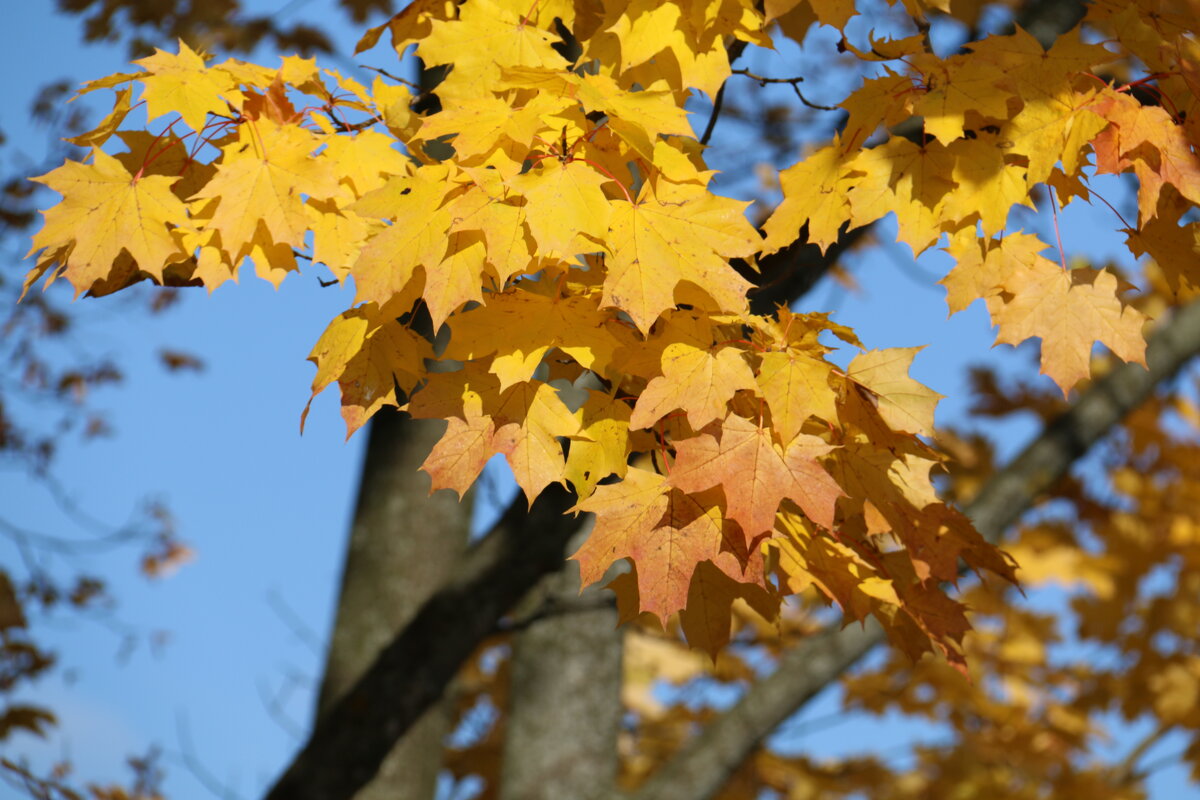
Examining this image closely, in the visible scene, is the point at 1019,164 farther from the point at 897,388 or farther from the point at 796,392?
the point at 796,392

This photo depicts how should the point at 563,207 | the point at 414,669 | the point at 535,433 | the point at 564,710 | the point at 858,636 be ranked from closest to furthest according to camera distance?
1. the point at 563,207
2. the point at 535,433
3. the point at 414,669
4. the point at 858,636
5. the point at 564,710

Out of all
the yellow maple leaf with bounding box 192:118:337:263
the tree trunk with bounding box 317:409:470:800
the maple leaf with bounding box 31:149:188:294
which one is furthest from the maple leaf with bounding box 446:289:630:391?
the tree trunk with bounding box 317:409:470:800

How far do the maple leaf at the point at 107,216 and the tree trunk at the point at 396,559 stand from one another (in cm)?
230

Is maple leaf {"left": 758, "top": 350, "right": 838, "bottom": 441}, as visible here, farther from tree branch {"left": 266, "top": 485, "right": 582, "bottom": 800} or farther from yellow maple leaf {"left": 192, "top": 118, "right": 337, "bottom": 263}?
tree branch {"left": 266, "top": 485, "right": 582, "bottom": 800}

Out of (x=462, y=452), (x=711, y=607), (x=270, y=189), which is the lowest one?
(x=711, y=607)

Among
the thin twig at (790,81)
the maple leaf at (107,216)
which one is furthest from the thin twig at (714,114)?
the maple leaf at (107,216)

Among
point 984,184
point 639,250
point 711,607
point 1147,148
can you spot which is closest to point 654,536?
point 711,607

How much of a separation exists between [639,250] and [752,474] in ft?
1.15

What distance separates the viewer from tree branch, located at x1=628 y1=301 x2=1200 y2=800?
12.0ft

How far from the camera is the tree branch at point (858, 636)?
3.66 m

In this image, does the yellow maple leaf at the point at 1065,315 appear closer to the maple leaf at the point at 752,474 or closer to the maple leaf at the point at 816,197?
the maple leaf at the point at 816,197

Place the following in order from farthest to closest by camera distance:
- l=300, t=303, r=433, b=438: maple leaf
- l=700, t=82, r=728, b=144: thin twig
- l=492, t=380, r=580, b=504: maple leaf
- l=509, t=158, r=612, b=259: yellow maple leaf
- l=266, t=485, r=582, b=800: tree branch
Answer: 1. l=266, t=485, r=582, b=800: tree branch
2. l=700, t=82, r=728, b=144: thin twig
3. l=300, t=303, r=433, b=438: maple leaf
4. l=492, t=380, r=580, b=504: maple leaf
5. l=509, t=158, r=612, b=259: yellow maple leaf

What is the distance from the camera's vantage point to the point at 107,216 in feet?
5.69

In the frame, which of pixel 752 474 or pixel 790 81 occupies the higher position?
pixel 790 81
